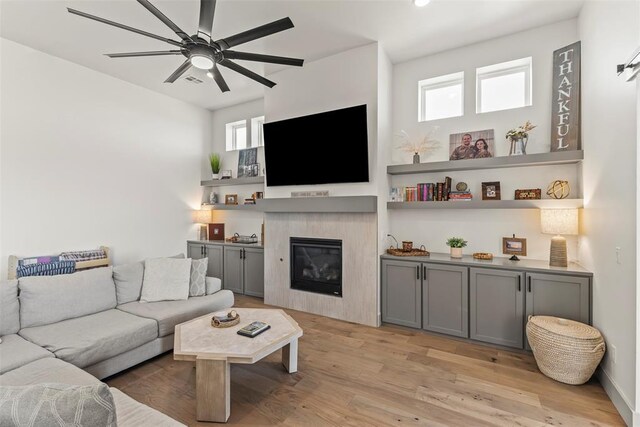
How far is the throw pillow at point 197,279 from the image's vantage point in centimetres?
346

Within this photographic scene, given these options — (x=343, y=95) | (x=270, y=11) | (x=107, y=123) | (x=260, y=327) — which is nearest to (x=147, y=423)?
(x=260, y=327)

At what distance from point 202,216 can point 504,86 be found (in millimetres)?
5157

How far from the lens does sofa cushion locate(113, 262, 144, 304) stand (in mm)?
3165

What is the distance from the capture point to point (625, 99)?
2.06m

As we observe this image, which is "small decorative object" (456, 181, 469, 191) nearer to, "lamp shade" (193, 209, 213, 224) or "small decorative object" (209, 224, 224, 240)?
"small decorative object" (209, 224, 224, 240)

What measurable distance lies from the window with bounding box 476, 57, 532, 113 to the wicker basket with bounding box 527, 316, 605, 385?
7.84ft

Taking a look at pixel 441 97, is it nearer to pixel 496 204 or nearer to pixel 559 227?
pixel 496 204

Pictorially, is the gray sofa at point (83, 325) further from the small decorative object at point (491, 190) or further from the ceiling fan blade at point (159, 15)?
the small decorative object at point (491, 190)

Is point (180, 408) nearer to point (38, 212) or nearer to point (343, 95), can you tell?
point (38, 212)

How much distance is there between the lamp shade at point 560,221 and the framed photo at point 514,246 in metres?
0.41

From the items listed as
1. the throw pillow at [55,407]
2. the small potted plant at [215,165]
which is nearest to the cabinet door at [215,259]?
the small potted plant at [215,165]

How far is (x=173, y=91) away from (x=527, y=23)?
5.00 m

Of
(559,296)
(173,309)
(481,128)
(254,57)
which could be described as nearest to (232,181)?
(173,309)

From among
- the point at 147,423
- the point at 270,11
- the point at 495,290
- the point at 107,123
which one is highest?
Result: the point at 270,11
